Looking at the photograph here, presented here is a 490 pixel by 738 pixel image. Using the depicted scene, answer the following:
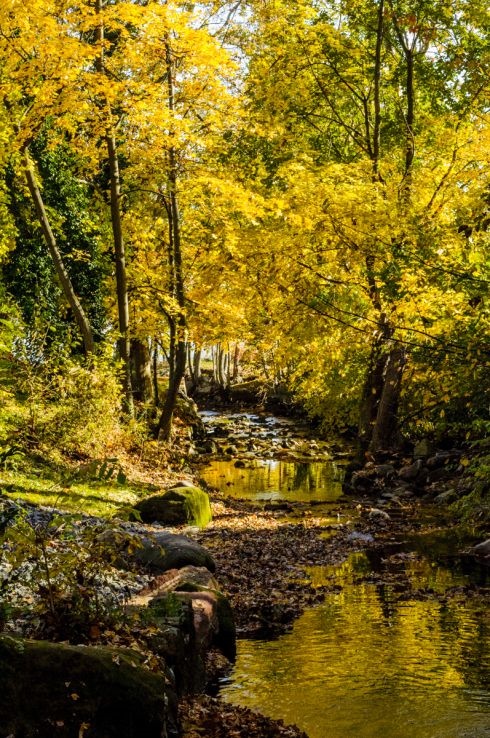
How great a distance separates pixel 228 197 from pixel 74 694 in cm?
1394

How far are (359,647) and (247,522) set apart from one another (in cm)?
728

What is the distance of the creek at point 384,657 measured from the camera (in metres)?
6.59

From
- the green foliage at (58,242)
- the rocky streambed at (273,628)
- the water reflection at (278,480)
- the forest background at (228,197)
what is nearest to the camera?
the rocky streambed at (273,628)

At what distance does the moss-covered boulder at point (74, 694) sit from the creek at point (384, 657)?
179cm

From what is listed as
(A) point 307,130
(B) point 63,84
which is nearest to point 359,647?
(B) point 63,84

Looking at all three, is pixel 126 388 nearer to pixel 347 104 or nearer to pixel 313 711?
pixel 347 104

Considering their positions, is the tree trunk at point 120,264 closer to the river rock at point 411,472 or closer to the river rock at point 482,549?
the river rock at point 411,472

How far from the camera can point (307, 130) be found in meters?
23.5

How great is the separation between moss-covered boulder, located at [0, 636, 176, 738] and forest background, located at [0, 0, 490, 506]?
636 cm

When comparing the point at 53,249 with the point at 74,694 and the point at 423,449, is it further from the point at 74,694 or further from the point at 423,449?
the point at 74,694

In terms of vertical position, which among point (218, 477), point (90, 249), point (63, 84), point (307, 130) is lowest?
point (218, 477)

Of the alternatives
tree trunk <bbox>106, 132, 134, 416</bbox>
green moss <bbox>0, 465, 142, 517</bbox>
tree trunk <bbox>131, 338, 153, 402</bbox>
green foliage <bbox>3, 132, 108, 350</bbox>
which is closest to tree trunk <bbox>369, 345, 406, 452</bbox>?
tree trunk <bbox>106, 132, 134, 416</bbox>

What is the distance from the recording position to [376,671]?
7.62 m

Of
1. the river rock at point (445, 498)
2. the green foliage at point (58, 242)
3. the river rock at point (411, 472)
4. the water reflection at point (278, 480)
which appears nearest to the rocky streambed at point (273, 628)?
the river rock at point (445, 498)
